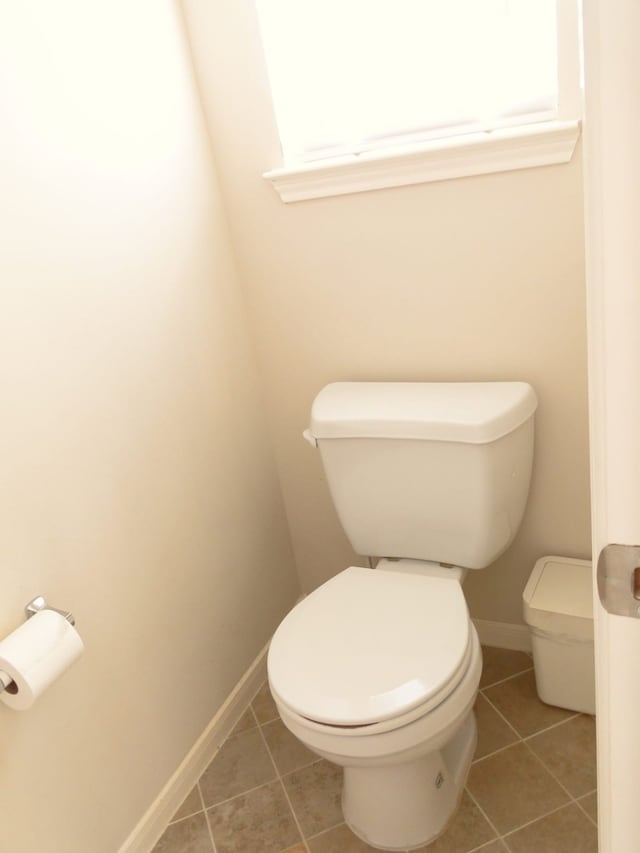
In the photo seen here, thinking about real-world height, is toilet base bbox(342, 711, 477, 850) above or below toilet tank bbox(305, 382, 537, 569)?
below

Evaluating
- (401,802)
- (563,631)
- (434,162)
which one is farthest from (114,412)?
(563,631)

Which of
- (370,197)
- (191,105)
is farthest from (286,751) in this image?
(191,105)

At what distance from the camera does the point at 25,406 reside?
3.91 ft

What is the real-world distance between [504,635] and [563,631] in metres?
0.36

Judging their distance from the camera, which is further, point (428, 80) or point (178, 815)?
point (178, 815)

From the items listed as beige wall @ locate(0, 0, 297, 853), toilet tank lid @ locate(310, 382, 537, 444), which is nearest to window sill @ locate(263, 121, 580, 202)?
beige wall @ locate(0, 0, 297, 853)

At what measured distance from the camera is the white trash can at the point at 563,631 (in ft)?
5.14

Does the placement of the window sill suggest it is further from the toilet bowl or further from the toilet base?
the toilet base

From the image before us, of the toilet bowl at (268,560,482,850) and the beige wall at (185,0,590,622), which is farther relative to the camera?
the beige wall at (185,0,590,622)

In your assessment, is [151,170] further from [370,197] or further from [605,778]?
[605,778]

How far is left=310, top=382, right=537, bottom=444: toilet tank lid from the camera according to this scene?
4.75 feet

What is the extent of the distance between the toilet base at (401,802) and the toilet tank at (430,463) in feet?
1.48

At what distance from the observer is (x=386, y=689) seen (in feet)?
4.09

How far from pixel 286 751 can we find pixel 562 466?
0.97m
